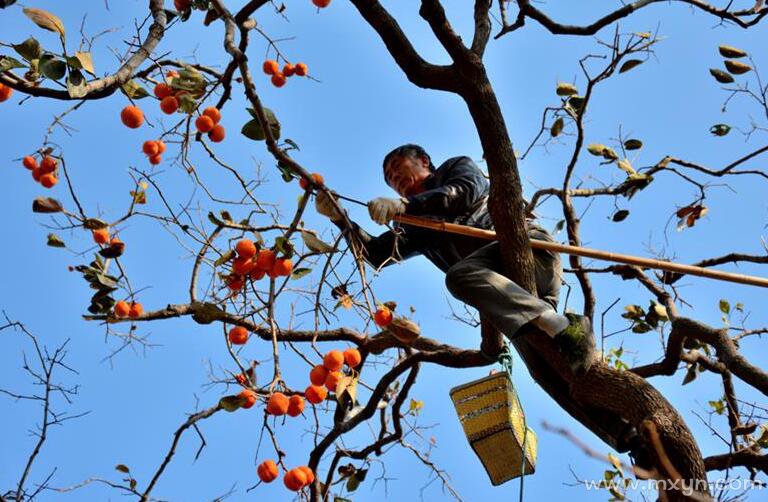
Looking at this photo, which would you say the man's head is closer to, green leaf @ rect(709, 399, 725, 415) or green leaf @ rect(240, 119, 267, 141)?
green leaf @ rect(240, 119, 267, 141)

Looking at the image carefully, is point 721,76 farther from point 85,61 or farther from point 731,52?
point 85,61

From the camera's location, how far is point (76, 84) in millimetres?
2436

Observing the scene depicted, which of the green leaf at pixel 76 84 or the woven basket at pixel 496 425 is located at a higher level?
the green leaf at pixel 76 84

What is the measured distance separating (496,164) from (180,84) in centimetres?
106

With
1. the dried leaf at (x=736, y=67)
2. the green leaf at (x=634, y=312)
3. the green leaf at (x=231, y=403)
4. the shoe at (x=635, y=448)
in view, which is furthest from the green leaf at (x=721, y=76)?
the green leaf at (x=231, y=403)

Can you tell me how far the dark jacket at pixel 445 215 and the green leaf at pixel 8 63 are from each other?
1.27 metres

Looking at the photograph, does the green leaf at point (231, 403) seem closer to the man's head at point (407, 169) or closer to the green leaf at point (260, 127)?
the green leaf at point (260, 127)

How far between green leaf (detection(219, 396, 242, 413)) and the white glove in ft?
2.57

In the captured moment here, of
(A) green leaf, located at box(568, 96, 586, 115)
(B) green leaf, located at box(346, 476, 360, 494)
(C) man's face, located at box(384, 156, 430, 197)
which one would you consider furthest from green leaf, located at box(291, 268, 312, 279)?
(A) green leaf, located at box(568, 96, 586, 115)

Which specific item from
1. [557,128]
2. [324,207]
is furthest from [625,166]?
[324,207]

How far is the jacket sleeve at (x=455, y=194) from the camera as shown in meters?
3.08

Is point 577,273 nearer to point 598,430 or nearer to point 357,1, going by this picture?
point 598,430

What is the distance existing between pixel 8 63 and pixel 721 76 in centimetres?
309

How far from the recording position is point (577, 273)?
3.88 meters
